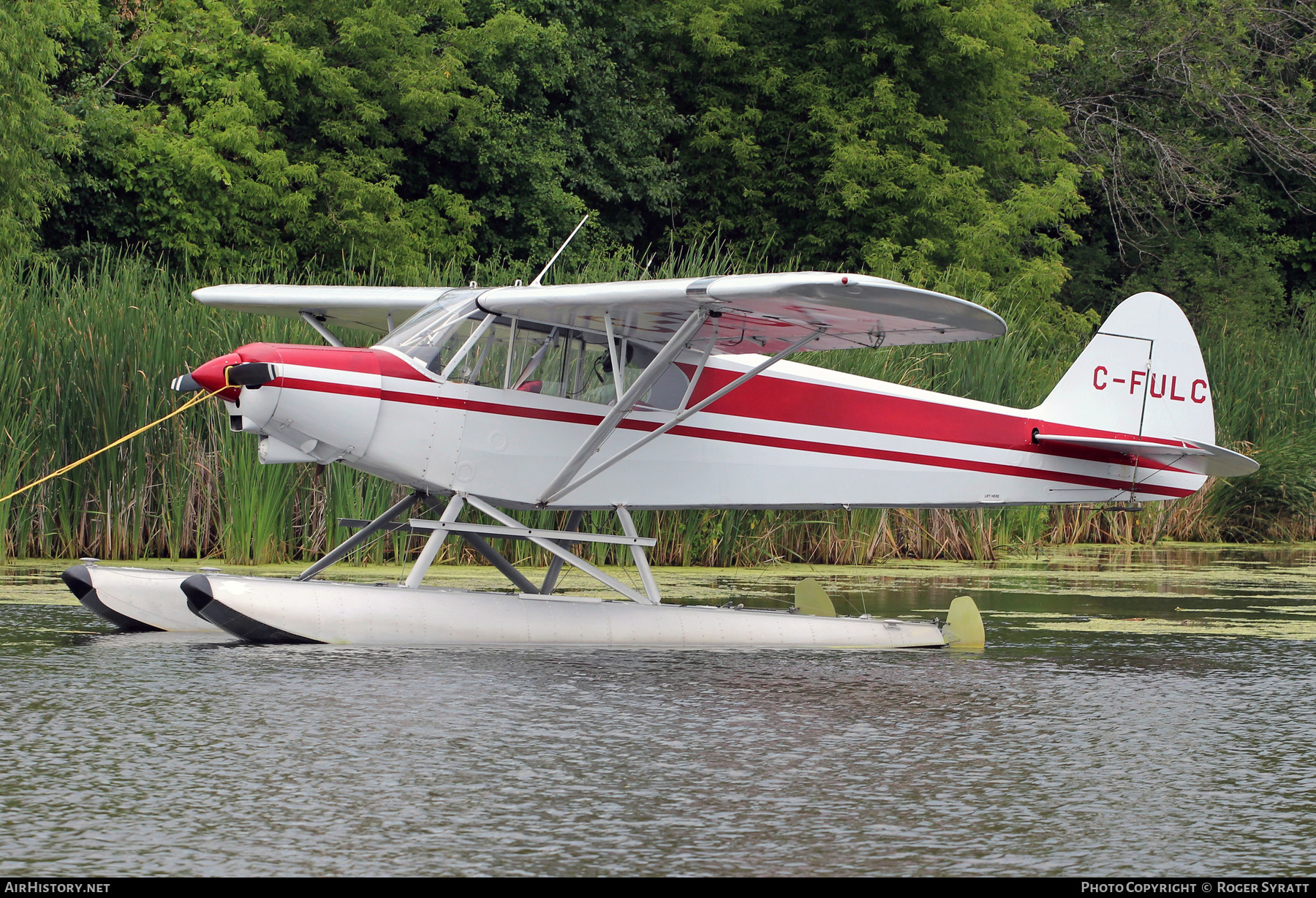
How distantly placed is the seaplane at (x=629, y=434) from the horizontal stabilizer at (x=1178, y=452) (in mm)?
21

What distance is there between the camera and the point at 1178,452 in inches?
374

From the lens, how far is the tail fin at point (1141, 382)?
9664 millimetres

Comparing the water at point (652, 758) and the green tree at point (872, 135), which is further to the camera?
the green tree at point (872, 135)

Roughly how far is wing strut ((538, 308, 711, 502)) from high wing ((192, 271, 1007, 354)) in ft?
0.42

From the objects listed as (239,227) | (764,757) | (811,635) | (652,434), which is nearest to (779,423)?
(652,434)

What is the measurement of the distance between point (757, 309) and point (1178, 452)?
3.50 m

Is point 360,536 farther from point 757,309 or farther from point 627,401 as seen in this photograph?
point 757,309

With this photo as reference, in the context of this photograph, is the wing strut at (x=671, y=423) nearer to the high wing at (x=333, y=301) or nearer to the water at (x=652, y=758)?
the water at (x=652, y=758)

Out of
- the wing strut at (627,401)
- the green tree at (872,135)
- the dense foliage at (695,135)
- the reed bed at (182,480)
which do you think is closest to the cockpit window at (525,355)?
the wing strut at (627,401)

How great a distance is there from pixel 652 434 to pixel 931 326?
1700mm

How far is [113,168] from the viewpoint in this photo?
67.3ft

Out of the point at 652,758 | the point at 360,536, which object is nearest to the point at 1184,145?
the point at 360,536

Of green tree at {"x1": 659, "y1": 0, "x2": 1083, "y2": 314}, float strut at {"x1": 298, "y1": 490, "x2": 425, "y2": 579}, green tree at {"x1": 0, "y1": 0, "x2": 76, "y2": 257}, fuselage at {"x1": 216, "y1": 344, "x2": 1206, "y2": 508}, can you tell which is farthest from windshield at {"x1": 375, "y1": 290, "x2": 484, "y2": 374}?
green tree at {"x1": 659, "y1": 0, "x2": 1083, "y2": 314}
